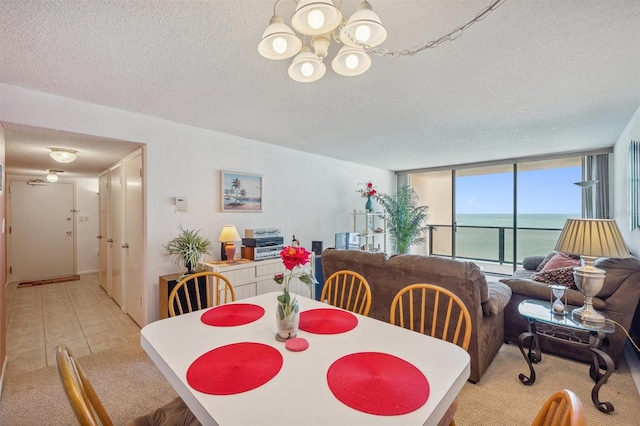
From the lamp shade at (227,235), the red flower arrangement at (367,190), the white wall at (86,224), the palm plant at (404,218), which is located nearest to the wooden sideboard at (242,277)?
the lamp shade at (227,235)

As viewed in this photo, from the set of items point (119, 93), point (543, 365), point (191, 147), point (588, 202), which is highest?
point (119, 93)

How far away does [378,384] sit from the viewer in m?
0.94

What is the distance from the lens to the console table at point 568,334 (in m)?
1.86

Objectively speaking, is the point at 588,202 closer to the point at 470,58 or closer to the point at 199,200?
the point at 470,58

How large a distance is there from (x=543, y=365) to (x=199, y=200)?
A: 3.81 metres

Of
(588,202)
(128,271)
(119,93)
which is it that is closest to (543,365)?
(588,202)

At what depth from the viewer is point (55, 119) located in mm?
2338

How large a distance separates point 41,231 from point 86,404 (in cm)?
670

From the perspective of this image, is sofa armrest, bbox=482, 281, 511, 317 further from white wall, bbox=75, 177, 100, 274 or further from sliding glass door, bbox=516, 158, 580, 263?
white wall, bbox=75, 177, 100, 274

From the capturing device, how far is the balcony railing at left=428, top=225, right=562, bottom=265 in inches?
207

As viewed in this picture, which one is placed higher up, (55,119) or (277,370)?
(55,119)

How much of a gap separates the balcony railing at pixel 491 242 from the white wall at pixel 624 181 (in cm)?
127

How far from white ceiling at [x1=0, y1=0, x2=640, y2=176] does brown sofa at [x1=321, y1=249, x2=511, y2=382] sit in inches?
57.7

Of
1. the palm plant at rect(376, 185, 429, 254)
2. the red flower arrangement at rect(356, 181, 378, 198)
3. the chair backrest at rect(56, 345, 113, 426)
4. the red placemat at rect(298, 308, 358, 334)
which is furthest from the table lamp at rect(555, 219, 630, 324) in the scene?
the palm plant at rect(376, 185, 429, 254)
